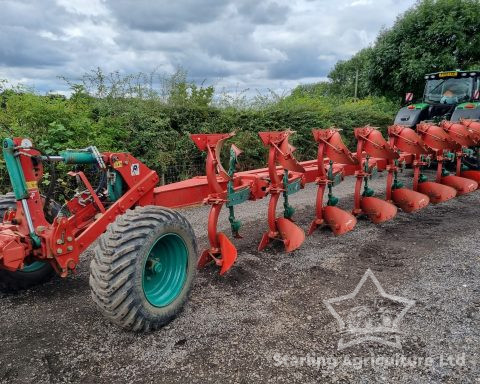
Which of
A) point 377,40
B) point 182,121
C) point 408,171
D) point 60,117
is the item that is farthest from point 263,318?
point 377,40

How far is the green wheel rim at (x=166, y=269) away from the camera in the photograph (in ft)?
9.52

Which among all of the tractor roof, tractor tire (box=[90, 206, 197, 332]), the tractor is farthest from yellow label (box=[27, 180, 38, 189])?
the tractor roof

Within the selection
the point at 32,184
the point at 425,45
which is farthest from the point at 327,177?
the point at 425,45

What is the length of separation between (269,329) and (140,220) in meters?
1.15

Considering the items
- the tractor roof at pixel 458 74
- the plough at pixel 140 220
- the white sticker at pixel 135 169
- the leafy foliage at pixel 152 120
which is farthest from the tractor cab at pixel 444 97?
the white sticker at pixel 135 169

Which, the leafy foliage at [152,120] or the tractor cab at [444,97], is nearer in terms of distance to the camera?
the leafy foliage at [152,120]

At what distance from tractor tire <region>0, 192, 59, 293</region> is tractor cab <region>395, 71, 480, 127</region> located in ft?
25.8

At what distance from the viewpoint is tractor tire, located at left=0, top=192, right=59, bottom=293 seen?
3.29 metres

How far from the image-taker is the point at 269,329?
2822 millimetres

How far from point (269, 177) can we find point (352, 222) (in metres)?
1.15

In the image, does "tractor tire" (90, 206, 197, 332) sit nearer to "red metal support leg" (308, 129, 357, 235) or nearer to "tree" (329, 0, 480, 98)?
"red metal support leg" (308, 129, 357, 235)

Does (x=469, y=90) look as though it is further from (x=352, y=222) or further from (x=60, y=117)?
(x=60, y=117)

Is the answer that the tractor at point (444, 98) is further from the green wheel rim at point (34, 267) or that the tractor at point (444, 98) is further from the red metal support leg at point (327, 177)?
the green wheel rim at point (34, 267)

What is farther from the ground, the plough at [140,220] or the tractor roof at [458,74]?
the tractor roof at [458,74]
